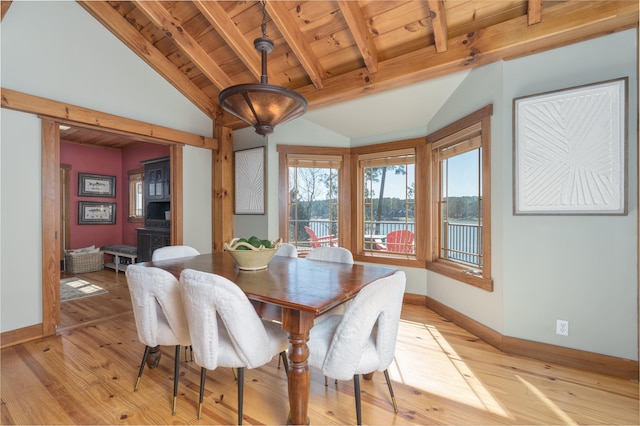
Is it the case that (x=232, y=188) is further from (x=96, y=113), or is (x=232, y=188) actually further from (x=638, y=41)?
(x=638, y=41)

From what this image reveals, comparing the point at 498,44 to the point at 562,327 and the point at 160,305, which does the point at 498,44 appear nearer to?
the point at 562,327

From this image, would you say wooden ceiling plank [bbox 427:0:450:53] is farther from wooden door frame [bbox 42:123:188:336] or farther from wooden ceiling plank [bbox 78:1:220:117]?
wooden door frame [bbox 42:123:188:336]

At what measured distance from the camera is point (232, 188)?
4574 millimetres

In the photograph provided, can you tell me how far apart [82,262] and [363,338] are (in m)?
6.33

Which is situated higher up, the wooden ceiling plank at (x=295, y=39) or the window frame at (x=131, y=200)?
the wooden ceiling plank at (x=295, y=39)

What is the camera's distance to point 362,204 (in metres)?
4.26

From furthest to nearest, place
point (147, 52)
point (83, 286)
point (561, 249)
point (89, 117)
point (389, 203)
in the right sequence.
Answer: point (83, 286) < point (389, 203) < point (147, 52) < point (89, 117) < point (561, 249)

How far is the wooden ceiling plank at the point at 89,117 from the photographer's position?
272cm

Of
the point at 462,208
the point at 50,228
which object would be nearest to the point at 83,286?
the point at 50,228

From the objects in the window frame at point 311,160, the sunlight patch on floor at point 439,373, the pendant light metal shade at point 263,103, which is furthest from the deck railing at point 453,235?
the pendant light metal shade at point 263,103

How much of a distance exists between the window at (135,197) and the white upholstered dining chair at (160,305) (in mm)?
5387

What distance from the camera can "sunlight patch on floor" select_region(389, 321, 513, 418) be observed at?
188 centimetres

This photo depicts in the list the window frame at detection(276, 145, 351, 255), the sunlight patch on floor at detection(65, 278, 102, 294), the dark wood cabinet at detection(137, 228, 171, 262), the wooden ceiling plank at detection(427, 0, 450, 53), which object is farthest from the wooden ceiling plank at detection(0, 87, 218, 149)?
the wooden ceiling plank at detection(427, 0, 450, 53)

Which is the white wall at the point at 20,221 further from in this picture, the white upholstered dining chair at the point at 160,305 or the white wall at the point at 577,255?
the white wall at the point at 577,255
